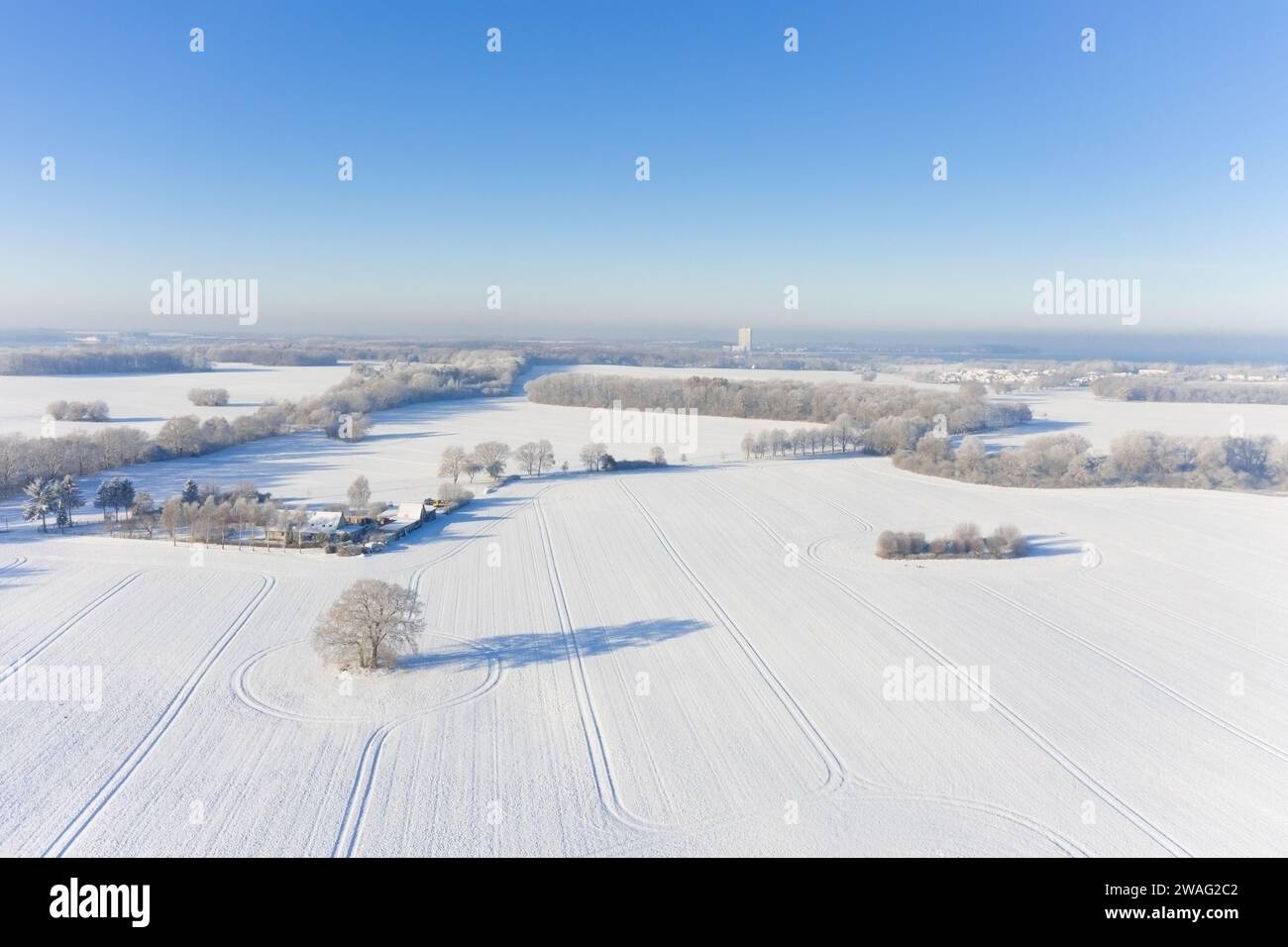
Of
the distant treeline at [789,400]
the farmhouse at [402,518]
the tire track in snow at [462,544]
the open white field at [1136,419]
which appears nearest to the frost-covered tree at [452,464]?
the tire track in snow at [462,544]

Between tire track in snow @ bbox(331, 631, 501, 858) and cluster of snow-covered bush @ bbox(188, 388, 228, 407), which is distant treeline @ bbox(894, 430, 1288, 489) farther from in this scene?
cluster of snow-covered bush @ bbox(188, 388, 228, 407)

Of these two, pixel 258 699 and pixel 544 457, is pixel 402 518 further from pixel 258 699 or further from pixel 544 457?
pixel 258 699

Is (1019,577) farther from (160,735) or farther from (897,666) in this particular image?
(160,735)

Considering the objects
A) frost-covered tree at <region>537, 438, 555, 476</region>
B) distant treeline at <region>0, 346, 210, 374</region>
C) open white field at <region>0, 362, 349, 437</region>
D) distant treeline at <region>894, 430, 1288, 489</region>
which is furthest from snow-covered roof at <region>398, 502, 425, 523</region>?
distant treeline at <region>0, 346, 210, 374</region>

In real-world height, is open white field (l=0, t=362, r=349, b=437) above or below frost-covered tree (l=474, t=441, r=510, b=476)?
above

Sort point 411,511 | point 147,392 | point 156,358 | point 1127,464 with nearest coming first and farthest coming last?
point 411,511 < point 1127,464 < point 147,392 < point 156,358

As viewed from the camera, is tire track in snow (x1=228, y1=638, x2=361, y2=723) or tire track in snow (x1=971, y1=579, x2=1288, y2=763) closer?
tire track in snow (x1=971, y1=579, x2=1288, y2=763)

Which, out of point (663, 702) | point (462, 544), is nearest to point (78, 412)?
point (462, 544)
